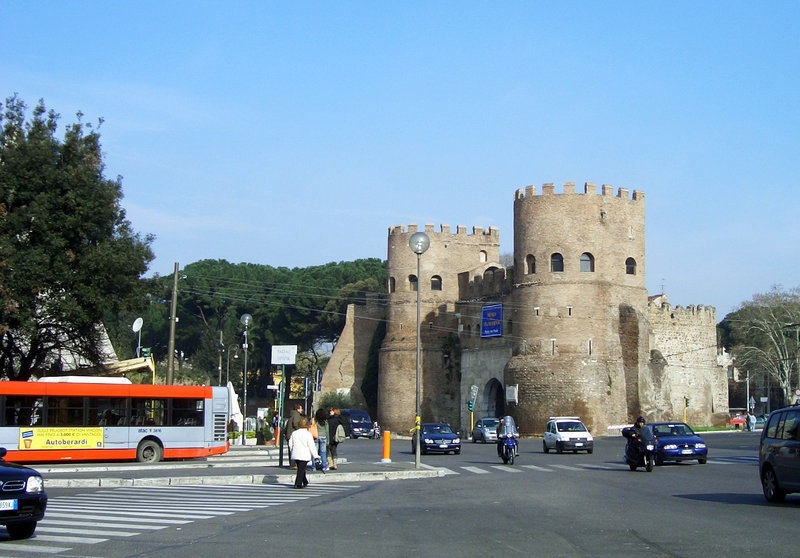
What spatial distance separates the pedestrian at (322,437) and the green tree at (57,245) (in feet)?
36.4

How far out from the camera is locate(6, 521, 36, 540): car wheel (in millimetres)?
12156

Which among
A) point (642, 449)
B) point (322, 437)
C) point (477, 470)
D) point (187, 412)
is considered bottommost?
point (477, 470)

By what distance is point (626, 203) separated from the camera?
2464 inches

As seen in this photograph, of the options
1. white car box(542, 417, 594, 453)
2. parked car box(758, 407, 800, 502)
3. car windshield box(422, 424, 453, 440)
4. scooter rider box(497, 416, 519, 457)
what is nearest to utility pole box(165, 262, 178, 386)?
car windshield box(422, 424, 453, 440)

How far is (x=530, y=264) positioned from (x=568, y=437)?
25357mm

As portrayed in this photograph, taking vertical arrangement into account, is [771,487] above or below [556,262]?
below

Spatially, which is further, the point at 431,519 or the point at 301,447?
the point at 301,447

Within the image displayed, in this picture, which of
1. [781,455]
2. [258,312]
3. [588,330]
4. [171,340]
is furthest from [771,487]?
[258,312]

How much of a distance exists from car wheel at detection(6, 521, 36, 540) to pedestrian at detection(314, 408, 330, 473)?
12.2 meters

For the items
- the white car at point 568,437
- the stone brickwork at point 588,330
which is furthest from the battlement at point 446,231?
the white car at point 568,437

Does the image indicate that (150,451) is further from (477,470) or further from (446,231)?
(446,231)

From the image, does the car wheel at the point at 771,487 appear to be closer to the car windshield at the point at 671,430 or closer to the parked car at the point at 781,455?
the parked car at the point at 781,455

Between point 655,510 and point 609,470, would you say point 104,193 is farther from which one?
point 655,510

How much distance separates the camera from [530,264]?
62.6 m
